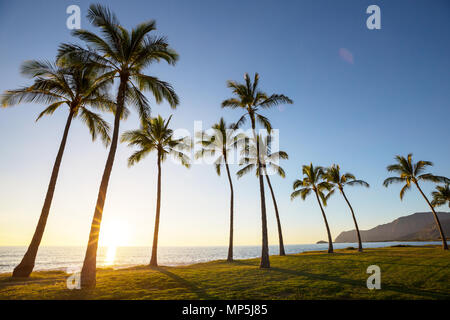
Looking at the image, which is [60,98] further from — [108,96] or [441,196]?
[441,196]

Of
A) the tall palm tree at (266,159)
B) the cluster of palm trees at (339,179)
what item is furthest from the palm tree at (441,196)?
the tall palm tree at (266,159)

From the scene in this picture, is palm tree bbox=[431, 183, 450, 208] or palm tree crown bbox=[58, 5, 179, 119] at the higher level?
palm tree crown bbox=[58, 5, 179, 119]

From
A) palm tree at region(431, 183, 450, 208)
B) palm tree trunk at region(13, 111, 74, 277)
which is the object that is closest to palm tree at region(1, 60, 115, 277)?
palm tree trunk at region(13, 111, 74, 277)

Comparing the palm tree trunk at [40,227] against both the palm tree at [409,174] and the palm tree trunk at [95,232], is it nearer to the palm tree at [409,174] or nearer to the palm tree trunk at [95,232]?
the palm tree trunk at [95,232]

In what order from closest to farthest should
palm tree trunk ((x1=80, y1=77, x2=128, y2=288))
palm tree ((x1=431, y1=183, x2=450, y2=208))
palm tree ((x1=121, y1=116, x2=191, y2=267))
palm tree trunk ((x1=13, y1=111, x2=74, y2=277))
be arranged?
1. palm tree trunk ((x1=80, y1=77, x2=128, y2=288))
2. palm tree trunk ((x1=13, y1=111, x2=74, y2=277))
3. palm tree ((x1=121, y1=116, x2=191, y2=267))
4. palm tree ((x1=431, y1=183, x2=450, y2=208))

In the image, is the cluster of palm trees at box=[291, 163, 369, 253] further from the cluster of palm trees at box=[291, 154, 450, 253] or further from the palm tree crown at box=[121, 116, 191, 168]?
the palm tree crown at box=[121, 116, 191, 168]

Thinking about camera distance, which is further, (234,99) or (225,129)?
(225,129)

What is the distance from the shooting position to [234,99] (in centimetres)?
1970

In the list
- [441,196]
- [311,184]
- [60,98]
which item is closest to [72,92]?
[60,98]

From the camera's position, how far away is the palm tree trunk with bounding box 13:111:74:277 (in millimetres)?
12159
